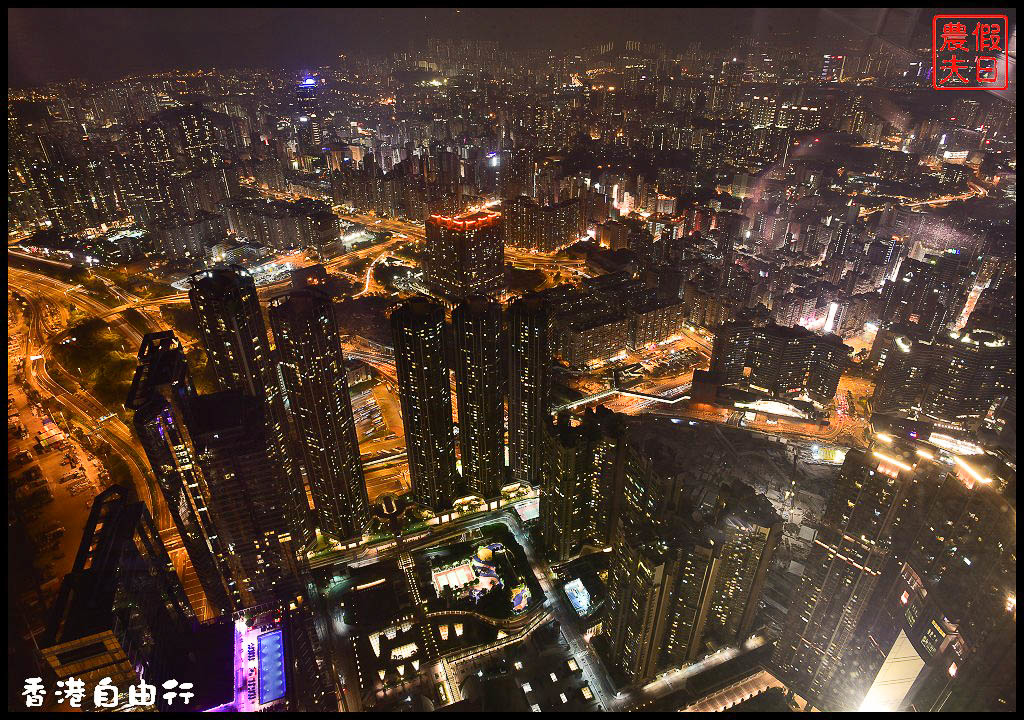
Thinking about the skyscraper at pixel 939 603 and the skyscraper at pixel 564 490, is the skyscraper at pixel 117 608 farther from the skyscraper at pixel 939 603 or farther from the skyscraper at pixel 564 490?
the skyscraper at pixel 939 603

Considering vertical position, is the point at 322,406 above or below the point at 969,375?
above

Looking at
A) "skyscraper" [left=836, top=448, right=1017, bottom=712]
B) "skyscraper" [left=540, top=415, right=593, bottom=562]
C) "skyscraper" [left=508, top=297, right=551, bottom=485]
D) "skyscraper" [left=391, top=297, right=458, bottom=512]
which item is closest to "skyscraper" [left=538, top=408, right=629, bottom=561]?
"skyscraper" [left=540, top=415, right=593, bottom=562]

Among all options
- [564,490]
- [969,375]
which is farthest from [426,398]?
[969,375]

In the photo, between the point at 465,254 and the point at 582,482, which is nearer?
the point at 582,482

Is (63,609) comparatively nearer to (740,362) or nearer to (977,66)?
(977,66)

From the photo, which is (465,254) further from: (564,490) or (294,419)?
(564,490)

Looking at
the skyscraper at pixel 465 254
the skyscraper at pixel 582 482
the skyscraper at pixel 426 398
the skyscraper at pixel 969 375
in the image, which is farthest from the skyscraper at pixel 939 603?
the skyscraper at pixel 465 254
